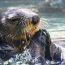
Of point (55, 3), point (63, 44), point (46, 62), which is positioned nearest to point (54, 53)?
point (46, 62)

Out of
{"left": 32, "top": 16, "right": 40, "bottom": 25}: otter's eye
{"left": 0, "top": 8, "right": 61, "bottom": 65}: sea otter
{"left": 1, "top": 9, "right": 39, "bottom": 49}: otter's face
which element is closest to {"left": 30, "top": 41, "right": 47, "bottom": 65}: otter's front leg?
{"left": 0, "top": 8, "right": 61, "bottom": 65}: sea otter

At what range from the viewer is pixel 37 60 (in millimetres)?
2928

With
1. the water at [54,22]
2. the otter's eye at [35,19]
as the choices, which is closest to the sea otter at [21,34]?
the otter's eye at [35,19]

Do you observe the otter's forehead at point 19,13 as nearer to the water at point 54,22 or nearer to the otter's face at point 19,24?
the otter's face at point 19,24

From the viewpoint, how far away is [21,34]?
2.57 m

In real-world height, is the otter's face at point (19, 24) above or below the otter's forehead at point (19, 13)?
below

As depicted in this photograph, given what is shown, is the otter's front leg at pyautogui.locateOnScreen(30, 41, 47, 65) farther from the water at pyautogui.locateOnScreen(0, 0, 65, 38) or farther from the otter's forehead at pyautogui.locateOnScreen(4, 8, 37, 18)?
the otter's forehead at pyautogui.locateOnScreen(4, 8, 37, 18)

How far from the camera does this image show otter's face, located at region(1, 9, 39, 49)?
8.22 ft

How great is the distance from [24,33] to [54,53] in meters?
0.49

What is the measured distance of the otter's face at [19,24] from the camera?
251 centimetres

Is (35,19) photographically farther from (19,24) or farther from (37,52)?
(37,52)

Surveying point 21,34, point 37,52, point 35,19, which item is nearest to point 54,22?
point 37,52

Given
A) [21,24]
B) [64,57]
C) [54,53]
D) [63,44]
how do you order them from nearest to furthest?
1. [21,24]
2. [54,53]
3. [64,57]
4. [63,44]

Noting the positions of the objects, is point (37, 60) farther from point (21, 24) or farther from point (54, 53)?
point (21, 24)
